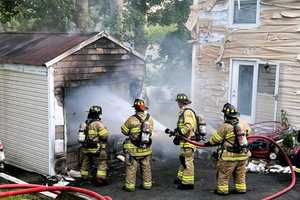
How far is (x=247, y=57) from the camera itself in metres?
12.5

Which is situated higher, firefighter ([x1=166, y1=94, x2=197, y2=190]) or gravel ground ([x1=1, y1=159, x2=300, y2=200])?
firefighter ([x1=166, y1=94, x2=197, y2=190])

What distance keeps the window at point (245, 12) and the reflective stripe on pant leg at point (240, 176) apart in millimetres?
5631

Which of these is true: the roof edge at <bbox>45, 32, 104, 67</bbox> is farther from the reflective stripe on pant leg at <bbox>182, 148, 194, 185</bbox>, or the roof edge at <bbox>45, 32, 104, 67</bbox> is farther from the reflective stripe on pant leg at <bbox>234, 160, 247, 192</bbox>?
the reflective stripe on pant leg at <bbox>234, 160, 247, 192</bbox>

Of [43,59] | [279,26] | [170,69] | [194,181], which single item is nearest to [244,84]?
[279,26]

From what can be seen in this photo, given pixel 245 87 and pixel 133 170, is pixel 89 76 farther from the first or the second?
pixel 245 87

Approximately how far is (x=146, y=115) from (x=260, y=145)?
3574mm

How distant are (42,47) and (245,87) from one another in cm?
619

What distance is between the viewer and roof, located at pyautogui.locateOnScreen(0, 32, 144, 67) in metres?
9.34

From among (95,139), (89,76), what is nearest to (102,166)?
(95,139)

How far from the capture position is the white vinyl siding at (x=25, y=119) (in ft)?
31.1

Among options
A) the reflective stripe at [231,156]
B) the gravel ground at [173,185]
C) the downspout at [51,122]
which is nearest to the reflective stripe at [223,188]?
the gravel ground at [173,185]

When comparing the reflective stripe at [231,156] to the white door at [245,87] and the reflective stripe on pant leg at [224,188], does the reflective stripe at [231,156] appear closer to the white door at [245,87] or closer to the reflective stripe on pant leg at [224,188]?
the reflective stripe on pant leg at [224,188]

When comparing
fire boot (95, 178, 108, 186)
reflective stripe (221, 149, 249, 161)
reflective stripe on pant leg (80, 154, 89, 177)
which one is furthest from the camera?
reflective stripe on pant leg (80, 154, 89, 177)

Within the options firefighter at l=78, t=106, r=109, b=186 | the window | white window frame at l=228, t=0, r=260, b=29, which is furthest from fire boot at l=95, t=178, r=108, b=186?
the window
